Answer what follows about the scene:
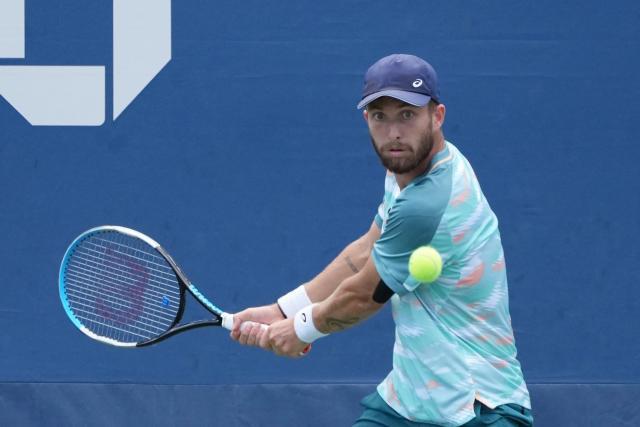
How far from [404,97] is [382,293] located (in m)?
0.52

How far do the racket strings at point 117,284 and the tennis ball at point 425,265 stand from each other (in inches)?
63.5

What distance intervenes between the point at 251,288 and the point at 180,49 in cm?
101

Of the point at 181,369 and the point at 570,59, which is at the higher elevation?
the point at 570,59

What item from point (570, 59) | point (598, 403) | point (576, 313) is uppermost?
point (570, 59)

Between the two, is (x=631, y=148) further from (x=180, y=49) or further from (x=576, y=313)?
(x=180, y=49)

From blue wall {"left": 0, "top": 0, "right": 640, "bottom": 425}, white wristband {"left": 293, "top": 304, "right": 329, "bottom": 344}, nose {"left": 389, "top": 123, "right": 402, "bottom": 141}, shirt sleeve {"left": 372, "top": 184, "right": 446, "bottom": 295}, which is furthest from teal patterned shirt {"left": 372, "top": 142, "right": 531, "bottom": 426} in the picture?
blue wall {"left": 0, "top": 0, "right": 640, "bottom": 425}

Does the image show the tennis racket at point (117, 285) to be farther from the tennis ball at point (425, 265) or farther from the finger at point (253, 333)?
the tennis ball at point (425, 265)

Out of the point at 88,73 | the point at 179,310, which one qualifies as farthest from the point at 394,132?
the point at 88,73

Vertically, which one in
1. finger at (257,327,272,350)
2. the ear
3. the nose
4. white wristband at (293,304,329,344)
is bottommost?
finger at (257,327,272,350)

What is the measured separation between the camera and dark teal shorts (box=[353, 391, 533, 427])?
3.01m

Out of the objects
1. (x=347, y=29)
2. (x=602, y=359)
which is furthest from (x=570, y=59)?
(x=602, y=359)

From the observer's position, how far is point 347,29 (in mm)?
4711

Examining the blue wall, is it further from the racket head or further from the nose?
the nose

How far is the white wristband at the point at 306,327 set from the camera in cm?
331
